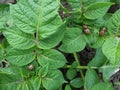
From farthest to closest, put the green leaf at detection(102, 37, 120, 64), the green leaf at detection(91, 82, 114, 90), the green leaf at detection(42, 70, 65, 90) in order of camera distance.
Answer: the green leaf at detection(91, 82, 114, 90)
the green leaf at detection(42, 70, 65, 90)
the green leaf at detection(102, 37, 120, 64)

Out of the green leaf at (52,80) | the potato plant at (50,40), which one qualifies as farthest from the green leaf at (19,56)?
the green leaf at (52,80)

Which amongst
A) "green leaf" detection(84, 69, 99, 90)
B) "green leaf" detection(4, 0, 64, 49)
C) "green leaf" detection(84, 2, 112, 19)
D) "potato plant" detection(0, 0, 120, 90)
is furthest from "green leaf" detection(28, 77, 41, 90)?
"green leaf" detection(84, 2, 112, 19)

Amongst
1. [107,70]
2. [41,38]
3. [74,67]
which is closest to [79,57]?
[74,67]

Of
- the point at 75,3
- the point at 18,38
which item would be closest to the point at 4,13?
the point at 18,38

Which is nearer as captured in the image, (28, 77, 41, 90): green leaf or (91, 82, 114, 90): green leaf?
(28, 77, 41, 90): green leaf

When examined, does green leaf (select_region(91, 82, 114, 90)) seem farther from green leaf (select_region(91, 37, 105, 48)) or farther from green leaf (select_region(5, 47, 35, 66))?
green leaf (select_region(5, 47, 35, 66))

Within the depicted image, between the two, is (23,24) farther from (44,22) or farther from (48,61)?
(48,61)
